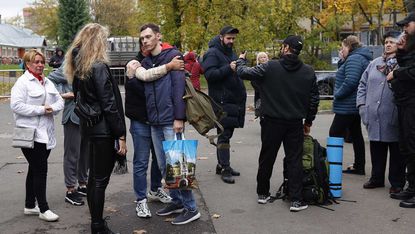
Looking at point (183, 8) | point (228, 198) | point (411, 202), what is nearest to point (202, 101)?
point (228, 198)

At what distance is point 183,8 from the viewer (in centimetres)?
2792

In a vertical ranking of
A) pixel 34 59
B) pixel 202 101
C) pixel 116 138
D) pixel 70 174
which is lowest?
pixel 70 174

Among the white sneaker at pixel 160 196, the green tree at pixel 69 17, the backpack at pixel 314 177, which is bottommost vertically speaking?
the white sneaker at pixel 160 196

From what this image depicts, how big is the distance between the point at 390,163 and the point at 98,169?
376 cm

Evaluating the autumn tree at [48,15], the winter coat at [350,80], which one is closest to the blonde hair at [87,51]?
the winter coat at [350,80]

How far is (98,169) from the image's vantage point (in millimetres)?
4715

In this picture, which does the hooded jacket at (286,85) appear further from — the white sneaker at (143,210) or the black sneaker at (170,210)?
the white sneaker at (143,210)

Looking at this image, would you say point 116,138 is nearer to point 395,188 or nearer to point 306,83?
point 306,83

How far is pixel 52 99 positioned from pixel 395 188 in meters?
4.26

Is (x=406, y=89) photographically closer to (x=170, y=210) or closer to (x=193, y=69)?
(x=170, y=210)

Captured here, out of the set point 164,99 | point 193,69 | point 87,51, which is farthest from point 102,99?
point 193,69

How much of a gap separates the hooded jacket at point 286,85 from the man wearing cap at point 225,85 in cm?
114

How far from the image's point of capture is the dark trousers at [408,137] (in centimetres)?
575

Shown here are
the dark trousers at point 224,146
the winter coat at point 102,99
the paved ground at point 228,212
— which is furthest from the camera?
the dark trousers at point 224,146
